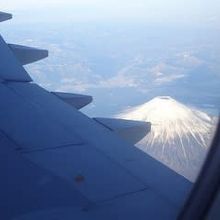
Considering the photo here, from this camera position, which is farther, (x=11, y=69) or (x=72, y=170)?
(x=11, y=69)

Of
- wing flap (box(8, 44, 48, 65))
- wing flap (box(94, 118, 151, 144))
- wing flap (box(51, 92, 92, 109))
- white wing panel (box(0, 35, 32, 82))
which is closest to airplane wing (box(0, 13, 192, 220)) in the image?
wing flap (box(94, 118, 151, 144))

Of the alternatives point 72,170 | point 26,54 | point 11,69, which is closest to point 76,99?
point 11,69

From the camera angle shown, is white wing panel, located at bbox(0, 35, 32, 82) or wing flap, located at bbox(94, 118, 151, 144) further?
white wing panel, located at bbox(0, 35, 32, 82)

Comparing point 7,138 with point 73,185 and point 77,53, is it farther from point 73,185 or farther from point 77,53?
point 77,53

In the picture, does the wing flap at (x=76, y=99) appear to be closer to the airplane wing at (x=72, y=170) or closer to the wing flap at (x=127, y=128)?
the airplane wing at (x=72, y=170)

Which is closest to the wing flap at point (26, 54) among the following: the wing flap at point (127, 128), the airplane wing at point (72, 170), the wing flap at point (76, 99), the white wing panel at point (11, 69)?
the white wing panel at point (11, 69)

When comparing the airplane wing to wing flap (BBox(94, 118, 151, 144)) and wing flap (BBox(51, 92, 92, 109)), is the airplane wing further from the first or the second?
wing flap (BBox(51, 92, 92, 109))

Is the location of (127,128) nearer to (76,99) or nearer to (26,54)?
(76,99)

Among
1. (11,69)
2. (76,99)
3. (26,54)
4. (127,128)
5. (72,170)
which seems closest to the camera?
(72,170)

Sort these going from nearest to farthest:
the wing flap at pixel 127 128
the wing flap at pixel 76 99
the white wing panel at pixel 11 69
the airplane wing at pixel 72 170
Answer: the airplane wing at pixel 72 170, the wing flap at pixel 127 128, the white wing panel at pixel 11 69, the wing flap at pixel 76 99

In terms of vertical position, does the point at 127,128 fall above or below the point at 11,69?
below
